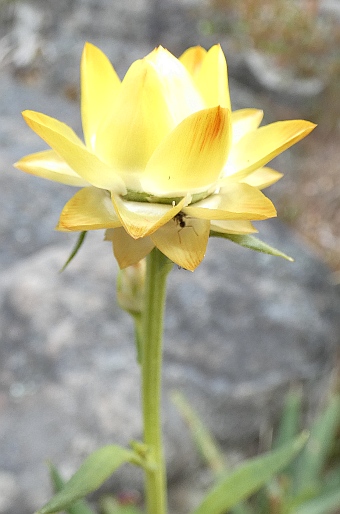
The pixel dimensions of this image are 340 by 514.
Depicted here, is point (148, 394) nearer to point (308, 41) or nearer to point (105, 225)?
point (105, 225)

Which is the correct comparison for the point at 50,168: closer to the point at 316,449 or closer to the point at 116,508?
the point at 116,508

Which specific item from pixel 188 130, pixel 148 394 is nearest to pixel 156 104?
pixel 188 130

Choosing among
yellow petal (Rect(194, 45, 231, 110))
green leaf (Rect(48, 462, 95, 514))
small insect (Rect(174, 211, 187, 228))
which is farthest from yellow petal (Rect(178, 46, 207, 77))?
green leaf (Rect(48, 462, 95, 514))

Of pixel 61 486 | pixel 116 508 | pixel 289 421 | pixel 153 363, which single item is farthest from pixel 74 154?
pixel 289 421

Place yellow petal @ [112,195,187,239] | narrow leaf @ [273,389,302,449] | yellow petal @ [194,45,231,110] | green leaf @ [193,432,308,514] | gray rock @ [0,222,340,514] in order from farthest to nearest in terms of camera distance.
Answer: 1. narrow leaf @ [273,389,302,449]
2. gray rock @ [0,222,340,514]
3. green leaf @ [193,432,308,514]
4. yellow petal @ [194,45,231,110]
5. yellow petal @ [112,195,187,239]

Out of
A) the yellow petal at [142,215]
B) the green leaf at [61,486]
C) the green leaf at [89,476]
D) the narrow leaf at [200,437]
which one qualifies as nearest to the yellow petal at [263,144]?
the yellow petal at [142,215]

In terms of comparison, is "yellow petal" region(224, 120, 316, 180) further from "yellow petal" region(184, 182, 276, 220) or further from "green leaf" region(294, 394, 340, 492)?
"green leaf" region(294, 394, 340, 492)
